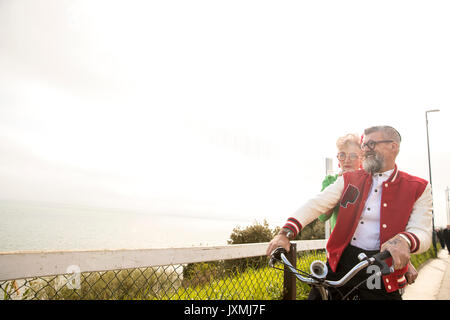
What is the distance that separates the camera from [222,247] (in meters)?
3.16

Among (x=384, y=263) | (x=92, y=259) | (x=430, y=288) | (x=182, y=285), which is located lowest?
(x=430, y=288)

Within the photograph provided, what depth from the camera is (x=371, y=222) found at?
2.03m

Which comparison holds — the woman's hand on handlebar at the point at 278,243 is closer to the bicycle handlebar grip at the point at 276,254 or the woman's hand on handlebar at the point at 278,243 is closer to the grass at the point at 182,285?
the bicycle handlebar grip at the point at 276,254

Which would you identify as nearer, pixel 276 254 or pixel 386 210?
pixel 276 254

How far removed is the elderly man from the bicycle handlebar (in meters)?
0.05

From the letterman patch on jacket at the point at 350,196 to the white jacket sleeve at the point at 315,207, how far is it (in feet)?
0.15

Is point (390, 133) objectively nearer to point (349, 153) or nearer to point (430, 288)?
point (349, 153)

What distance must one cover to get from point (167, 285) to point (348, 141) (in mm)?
2675

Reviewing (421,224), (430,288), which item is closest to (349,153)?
(421,224)

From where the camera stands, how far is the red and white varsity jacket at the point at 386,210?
1.84 meters
